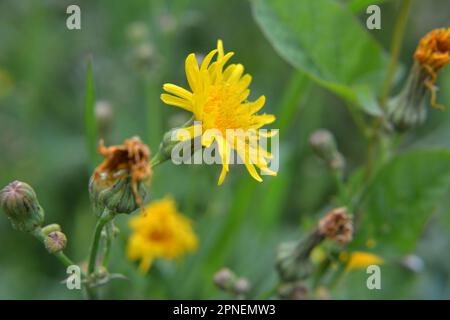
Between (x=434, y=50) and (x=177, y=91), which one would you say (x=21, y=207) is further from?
(x=434, y=50)

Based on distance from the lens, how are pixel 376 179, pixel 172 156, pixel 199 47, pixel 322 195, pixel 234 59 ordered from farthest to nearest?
pixel 199 47
pixel 234 59
pixel 322 195
pixel 376 179
pixel 172 156

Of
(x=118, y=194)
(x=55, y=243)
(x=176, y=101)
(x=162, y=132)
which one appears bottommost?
(x=55, y=243)

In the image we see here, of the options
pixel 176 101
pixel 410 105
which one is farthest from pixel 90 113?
pixel 410 105

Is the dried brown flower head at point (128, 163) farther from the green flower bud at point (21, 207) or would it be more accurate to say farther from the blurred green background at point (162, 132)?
the blurred green background at point (162, 132)

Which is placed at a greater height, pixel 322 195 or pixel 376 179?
pixel 322 195

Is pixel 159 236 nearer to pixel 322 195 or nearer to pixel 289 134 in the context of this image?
pixel 322 195
